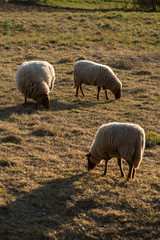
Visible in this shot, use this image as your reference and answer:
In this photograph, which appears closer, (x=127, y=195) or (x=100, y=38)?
(x=127, y=195)

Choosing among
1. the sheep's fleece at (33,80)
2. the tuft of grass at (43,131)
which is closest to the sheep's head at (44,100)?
the sheep's fleece at (33,80)

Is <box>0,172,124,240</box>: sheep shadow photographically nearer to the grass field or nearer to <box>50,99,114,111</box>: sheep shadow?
the grass field

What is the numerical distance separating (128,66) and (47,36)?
7378 millimetres

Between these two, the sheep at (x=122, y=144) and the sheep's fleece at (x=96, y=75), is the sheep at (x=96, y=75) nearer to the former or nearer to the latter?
the sheep's fleece at (x=96, y=75)

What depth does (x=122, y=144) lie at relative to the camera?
6.17 meters

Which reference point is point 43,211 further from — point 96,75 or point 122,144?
point 96,75

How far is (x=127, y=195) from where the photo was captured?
5.96 meters

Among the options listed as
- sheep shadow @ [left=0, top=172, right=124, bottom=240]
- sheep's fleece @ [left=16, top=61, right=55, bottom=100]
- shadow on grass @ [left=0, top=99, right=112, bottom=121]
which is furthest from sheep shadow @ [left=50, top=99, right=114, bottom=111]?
sheep shadow @ [left=0, top=172, right=124, bottom=240]

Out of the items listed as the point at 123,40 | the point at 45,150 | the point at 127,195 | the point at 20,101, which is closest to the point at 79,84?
the point at 20,101

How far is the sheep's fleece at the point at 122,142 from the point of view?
20.1 feet

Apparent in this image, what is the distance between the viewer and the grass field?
5.19m

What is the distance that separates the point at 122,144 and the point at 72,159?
1596 mm

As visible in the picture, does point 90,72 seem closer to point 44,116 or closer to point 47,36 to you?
point 44,116

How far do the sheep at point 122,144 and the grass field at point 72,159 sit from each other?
0.44 meters
